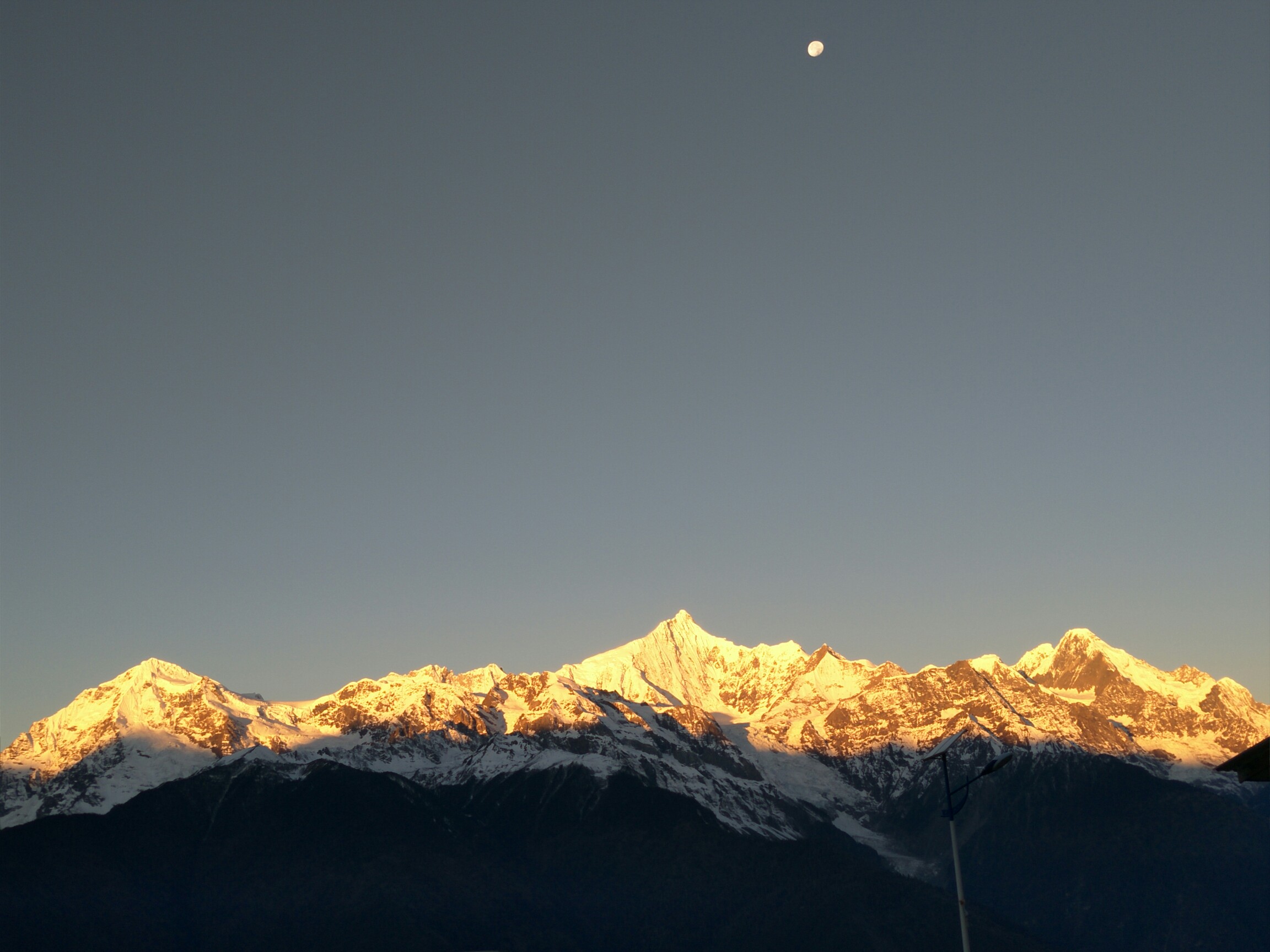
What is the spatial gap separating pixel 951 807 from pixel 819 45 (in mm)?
89703

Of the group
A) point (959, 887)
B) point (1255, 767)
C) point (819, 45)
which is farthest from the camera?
point (819, 45)

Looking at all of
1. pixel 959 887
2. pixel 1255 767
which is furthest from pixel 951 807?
pixel 1255 767

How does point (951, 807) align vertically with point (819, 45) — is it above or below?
below

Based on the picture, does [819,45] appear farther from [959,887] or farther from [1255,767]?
[1255,767]

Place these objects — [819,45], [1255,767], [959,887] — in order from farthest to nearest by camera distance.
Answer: [819,45], [959,887], [1255,767]

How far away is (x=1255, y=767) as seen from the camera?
23.9 meters

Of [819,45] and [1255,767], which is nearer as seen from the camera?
[1255,767]

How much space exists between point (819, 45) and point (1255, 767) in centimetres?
10851

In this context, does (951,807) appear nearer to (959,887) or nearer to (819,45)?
(959,887)

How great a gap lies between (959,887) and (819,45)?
92.1m

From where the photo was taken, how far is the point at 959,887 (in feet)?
159

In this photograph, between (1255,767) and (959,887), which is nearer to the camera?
(1255,767)

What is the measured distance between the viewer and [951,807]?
49656mm

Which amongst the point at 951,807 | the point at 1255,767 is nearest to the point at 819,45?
the point at 951,807
